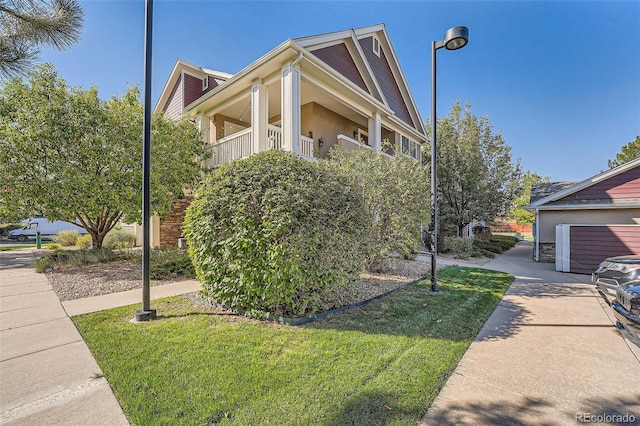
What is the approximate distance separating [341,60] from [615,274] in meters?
10.2

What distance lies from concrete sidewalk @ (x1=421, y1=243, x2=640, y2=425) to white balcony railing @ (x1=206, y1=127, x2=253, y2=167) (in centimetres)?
839

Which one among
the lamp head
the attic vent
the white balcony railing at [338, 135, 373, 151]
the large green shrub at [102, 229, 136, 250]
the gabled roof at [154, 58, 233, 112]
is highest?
the attic vent

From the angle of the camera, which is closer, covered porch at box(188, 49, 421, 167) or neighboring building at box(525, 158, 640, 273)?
covered porch at box(188, 49, 421, 167)

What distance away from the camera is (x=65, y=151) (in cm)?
788

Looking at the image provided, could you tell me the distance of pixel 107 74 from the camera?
29.5ft

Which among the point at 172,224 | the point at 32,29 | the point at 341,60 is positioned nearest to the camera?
the point at 32,29

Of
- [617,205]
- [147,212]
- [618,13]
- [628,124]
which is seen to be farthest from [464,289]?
[628,124]

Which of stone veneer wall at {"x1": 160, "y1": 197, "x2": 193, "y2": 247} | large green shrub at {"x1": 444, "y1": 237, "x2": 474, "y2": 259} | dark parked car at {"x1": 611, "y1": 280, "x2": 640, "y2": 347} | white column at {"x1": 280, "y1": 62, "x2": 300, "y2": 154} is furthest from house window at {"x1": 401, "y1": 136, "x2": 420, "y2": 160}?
dark parked car at {"x1": 611, "y1": 280, "x2": 640, "y2": 347}

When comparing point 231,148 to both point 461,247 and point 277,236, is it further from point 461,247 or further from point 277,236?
point 461,247

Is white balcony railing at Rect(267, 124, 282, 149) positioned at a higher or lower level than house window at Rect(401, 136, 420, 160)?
lower

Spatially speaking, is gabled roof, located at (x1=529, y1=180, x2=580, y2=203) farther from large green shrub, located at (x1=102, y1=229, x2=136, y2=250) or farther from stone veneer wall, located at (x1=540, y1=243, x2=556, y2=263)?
large green shrub, located at (x1=102, y1=229, x2=136, y2=250)

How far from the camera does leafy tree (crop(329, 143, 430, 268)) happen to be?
23.6 feet

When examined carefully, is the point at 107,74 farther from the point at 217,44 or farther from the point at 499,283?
the point at 499,283

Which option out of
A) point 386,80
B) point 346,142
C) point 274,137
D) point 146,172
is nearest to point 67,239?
point 274,137
